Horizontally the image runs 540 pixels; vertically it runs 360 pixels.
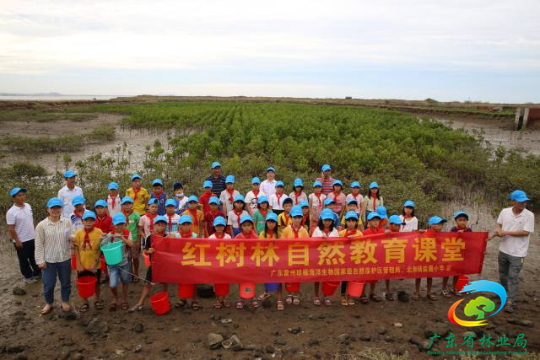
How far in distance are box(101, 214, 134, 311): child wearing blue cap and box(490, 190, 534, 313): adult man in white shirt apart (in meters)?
5.26

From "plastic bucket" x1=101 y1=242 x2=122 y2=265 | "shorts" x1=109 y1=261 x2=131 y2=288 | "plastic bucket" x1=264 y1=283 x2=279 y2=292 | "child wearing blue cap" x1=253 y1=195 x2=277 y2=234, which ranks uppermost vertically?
"child wearing blue cap" x1=253 y1=195 x2=277 y2=234

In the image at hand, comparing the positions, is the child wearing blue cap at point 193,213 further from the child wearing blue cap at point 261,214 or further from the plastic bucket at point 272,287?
the plastic bucket at point 272,287

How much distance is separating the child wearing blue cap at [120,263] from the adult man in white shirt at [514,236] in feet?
17.3

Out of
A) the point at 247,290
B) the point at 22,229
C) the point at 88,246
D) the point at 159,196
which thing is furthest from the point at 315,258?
the point at 22,229

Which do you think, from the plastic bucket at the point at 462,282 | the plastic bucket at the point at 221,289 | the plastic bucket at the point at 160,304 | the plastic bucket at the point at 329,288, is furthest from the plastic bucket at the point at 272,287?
the plastic bucket at the point at 462,282

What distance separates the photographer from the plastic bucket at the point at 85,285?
4.88 m

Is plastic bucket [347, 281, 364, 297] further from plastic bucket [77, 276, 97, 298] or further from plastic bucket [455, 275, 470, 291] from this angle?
plastic bucket [77, 276, 97, 298]

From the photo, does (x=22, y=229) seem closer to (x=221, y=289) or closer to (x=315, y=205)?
(x=221, y=289)

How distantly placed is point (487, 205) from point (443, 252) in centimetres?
606

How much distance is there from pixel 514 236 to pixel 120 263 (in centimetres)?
555

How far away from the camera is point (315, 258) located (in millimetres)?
5160

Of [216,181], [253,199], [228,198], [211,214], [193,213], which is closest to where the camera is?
[193,213]

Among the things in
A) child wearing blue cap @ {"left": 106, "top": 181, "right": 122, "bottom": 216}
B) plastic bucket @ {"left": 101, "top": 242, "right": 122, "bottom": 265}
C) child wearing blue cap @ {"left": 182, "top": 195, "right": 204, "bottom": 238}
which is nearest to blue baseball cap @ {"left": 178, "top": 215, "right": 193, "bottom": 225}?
child wearing blue cap @ {"left": 182, "top": 195, "right": 204, "bottom": 238}

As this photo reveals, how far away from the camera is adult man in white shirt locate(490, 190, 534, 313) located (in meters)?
4.97
